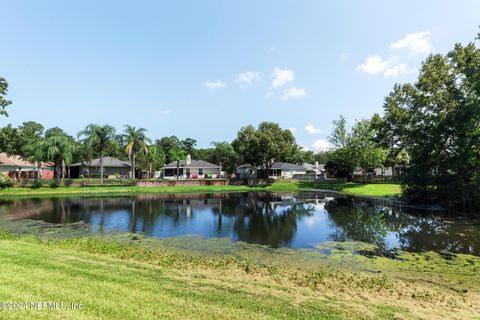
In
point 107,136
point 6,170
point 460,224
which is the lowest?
point 460,224

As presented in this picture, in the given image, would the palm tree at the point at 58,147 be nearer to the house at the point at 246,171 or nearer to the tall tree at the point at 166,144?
the house at the point at 246,171

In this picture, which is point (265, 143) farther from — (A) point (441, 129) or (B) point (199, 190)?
(A) point (441, 129)

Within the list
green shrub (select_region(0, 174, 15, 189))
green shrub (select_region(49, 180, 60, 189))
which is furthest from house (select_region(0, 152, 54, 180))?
green shrub (select_region(0, 174, 15, 189))

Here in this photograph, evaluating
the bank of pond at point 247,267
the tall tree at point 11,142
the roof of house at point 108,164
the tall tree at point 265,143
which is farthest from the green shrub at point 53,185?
the tall tree at point 265,143

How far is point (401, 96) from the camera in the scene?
41.8 metres

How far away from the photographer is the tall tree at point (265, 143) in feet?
207

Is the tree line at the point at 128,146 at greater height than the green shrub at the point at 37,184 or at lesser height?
greater

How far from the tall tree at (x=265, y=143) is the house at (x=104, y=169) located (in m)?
25.9

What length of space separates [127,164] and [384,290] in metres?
66.6

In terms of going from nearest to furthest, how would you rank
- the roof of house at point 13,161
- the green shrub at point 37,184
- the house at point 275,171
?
the green shrub at point 37,184 < the roof of house at point 13,161 < the house at point 275,171

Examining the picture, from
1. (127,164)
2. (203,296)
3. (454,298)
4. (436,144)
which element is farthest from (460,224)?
(127,164)

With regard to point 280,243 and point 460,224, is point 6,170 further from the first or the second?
point 460,224

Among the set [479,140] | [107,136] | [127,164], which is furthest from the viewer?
[127,164]

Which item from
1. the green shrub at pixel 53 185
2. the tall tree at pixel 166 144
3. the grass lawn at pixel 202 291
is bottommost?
the grass lawn at pixel 202 291
